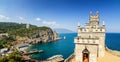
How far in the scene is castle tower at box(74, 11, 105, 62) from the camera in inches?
522

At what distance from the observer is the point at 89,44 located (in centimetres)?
1337

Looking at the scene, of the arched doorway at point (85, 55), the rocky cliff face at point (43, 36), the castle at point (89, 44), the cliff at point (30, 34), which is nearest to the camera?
the castle at point (89, 44)

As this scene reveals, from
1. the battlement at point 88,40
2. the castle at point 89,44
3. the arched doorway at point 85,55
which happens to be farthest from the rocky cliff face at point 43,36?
the battlement at point 88,40

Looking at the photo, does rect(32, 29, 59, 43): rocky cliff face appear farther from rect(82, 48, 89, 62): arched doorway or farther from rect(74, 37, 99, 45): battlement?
rect(74, 37, 99, 45): battlement

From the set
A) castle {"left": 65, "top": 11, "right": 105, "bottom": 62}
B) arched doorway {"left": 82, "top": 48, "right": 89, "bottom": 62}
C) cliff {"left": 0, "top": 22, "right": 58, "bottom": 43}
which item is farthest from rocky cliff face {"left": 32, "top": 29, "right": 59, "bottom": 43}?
arched doorway {"left": 82, "top": 48, "right": 89, "bottom": 62}

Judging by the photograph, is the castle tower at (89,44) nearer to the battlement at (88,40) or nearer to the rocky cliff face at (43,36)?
the battlement at (88,40)

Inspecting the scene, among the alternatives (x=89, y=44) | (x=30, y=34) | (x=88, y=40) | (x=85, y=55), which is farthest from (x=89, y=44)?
(x=30, y=34)

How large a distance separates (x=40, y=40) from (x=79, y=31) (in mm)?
159526

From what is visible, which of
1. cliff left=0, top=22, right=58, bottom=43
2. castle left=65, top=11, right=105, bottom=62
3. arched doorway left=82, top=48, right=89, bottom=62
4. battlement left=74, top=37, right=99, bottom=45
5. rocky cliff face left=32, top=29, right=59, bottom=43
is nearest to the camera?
battlement left=74, top=37, right=99, bottom=45

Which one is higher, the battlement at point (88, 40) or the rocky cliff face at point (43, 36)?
the battlement at point (88, 40)

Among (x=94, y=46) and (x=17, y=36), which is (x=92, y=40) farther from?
(x=17, y=36)

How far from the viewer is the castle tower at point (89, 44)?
43.5 ft

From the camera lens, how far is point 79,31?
50.4ft

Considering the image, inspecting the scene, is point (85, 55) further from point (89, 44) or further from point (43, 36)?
point (43, 36)
